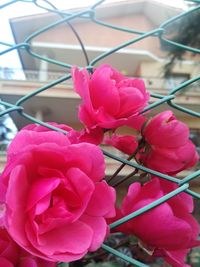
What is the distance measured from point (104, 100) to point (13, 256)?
0.13 meters

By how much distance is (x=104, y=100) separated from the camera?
31 cm

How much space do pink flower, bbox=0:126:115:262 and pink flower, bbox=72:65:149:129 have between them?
5 cm

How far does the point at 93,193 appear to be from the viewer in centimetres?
27

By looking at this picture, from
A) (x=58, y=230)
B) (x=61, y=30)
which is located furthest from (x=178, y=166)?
(x=61, y=30)

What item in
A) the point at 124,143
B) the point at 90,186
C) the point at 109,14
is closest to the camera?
the point at 90,186

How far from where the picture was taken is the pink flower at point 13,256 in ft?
0.89

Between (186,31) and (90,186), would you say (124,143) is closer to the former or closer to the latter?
(90,186)

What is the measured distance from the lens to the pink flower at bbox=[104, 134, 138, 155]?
355 mm

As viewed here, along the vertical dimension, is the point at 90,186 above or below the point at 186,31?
above

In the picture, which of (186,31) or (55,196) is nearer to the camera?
(55,196)

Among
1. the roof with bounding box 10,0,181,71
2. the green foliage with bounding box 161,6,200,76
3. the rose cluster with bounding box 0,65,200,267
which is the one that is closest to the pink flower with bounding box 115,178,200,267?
the rose cluster with bounding box 0,65,200,267

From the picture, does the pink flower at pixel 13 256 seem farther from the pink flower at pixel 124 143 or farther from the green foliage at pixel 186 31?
the green foliage at pixel 186 31

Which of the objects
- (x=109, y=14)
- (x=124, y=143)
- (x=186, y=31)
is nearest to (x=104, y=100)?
(x=124, y=143)

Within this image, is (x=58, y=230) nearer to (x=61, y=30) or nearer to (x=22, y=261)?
(x=22, y=261)
